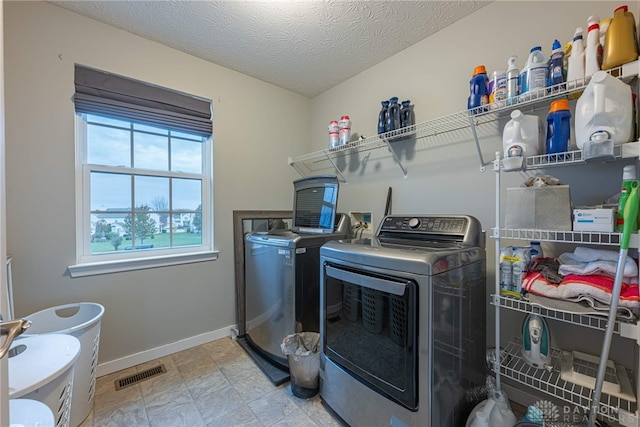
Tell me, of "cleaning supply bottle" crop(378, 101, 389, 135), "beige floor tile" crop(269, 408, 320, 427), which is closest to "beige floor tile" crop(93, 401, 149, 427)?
"beige floor tile" crop(269, 408, 320, 427)

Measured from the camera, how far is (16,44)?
1594mm

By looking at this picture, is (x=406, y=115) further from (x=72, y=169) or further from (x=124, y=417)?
(x=124, y=417)

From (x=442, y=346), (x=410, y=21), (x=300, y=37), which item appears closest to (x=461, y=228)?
(x=442, y=346)

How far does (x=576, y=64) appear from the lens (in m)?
1.16

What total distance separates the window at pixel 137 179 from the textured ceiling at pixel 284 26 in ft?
1.34

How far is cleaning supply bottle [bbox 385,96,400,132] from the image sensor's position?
201 cm

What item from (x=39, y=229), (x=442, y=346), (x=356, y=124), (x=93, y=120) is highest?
(x=356, y=124)

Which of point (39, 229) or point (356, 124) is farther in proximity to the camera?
point (356, 124)

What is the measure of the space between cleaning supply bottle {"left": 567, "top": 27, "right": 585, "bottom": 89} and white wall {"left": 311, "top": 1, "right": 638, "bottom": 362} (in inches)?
10.5

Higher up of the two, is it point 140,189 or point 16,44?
point 16,44

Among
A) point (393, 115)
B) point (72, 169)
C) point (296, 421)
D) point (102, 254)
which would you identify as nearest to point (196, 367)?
point (296, 421)

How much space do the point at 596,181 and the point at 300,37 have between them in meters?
2.00

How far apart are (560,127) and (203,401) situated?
2.36 meters

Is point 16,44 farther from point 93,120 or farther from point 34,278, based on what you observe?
point 34,278
